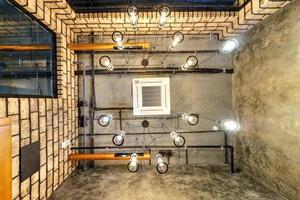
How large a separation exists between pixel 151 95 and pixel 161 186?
1857 millimetres

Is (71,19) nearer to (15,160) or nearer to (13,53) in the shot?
(13,53)

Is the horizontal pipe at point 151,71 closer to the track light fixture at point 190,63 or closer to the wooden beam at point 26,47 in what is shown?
the track light fixture at point 190,63

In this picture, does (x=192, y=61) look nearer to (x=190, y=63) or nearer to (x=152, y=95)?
(x=190, y=63)

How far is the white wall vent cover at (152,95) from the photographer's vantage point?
15.3ft

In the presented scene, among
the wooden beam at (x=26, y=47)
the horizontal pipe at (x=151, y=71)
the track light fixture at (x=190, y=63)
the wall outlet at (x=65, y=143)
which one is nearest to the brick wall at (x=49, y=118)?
the wall outlet at (x=65, y=143)

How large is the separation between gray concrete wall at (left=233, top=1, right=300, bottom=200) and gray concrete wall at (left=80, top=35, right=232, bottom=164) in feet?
1.54

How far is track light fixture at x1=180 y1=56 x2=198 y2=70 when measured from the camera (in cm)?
446

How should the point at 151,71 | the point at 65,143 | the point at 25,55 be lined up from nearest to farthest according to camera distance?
the point at 25,55, the point at 65,143, the point at 151,71

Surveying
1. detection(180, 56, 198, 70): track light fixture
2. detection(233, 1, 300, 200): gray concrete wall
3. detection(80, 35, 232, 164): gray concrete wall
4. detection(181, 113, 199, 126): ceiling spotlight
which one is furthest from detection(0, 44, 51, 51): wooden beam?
detection(233, 1, 300, 200): gray concrete wall

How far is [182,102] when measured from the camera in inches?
195

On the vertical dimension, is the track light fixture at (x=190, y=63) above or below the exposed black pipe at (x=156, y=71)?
above

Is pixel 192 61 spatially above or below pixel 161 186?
above

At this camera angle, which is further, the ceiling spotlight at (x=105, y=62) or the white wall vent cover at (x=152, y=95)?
the white wall vent cover at (x=152, y=95)

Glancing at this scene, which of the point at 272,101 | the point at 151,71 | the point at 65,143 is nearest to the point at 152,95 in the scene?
the point at 151,71
